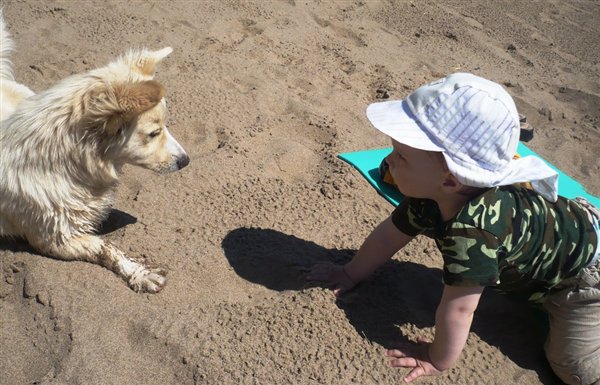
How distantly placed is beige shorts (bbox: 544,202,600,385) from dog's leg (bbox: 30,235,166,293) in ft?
7.33

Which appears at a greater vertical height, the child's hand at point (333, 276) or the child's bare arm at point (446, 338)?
the child's bare arm at point (446, 338)

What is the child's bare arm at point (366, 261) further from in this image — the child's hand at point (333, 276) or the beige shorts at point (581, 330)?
the beige shorts at point (581, 330)

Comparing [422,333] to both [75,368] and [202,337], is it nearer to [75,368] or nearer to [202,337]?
[202,337]

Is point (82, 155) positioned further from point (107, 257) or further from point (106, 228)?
point (106, 228)

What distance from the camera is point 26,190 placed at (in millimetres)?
3000

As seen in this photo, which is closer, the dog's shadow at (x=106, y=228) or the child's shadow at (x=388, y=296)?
the child's shadow at (x=388, y=296)

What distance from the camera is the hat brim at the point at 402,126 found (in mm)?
2289

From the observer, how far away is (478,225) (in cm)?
243

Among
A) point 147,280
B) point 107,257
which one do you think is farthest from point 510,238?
point 107,257

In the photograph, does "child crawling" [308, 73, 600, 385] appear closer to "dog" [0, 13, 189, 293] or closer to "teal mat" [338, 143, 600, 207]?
"teal mat" [338, 143, 600, 207]

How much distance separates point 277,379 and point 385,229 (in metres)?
1.01

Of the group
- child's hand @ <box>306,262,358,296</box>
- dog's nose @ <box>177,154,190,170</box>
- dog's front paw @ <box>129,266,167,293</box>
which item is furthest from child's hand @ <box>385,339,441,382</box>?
dog's nose @ <box>177,154,190,170</box>

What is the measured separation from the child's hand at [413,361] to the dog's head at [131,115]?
1.75 meters

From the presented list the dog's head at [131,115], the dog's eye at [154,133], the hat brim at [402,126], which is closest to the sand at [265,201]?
the dog's head at [131,115]
